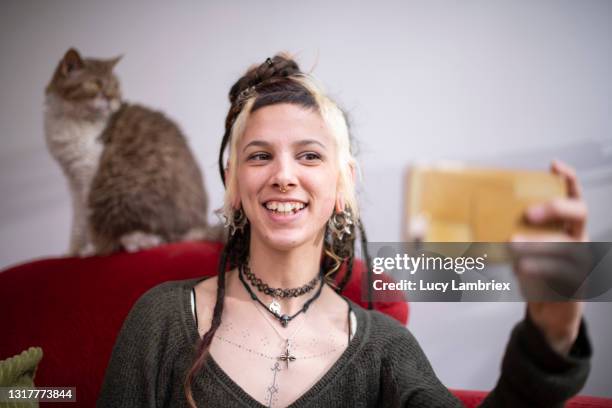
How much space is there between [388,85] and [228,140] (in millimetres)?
535

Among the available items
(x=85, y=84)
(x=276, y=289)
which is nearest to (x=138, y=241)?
(x=85, y=84)

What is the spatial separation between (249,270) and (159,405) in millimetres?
302

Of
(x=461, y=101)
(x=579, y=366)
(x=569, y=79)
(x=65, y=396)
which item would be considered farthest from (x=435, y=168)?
(x=65, y=396)

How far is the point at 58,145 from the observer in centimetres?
145

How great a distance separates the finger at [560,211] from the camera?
2.10 ft

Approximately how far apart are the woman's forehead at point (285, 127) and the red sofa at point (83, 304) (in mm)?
439

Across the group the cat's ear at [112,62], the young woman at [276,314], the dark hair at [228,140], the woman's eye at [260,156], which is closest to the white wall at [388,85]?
the cat's ear at [112,62]

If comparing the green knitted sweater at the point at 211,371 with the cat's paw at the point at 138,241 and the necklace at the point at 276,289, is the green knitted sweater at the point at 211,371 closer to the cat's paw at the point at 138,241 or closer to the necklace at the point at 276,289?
the necklace at the point at 276,289

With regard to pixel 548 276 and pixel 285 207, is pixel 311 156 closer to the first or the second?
pixel 285 207

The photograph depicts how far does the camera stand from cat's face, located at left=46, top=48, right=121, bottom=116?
1.40m

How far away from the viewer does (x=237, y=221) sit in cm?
105

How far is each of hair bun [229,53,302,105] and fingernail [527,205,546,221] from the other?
0.54 meters

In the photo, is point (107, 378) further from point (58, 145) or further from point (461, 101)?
point (461, 101)

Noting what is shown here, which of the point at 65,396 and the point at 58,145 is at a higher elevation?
the point at 58,145
